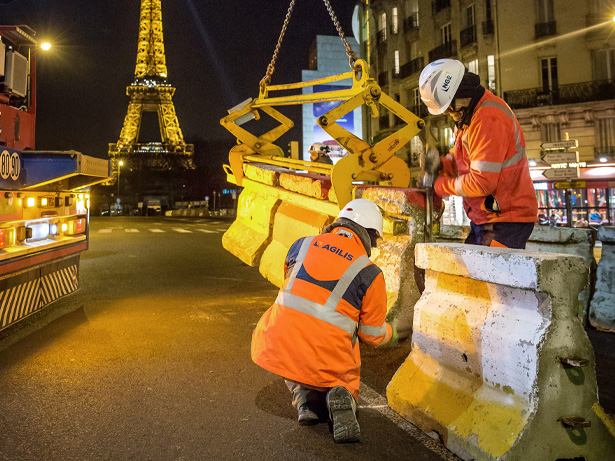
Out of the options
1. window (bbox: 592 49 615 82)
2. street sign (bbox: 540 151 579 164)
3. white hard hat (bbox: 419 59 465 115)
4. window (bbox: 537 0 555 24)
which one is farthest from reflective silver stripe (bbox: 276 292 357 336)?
window (bbox: 537 0 555 24)

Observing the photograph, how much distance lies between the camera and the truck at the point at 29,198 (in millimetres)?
4934

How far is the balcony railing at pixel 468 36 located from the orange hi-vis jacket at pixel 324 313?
29.1 metres

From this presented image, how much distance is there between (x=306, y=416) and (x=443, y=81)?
2.45 m

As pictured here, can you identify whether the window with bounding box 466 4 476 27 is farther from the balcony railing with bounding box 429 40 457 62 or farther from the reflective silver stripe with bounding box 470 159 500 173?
the reflective silver stripe with bounding box 470 159 500 173

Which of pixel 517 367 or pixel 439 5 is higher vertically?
pixel 439 5

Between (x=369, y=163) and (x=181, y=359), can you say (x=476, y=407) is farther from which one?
(x=369, y=163)

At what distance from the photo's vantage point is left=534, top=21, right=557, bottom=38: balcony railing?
25547 millimetres

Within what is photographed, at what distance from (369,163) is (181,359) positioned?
2683 millimetres

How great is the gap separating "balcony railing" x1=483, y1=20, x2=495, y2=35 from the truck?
26.4m

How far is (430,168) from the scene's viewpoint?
375 centimetres

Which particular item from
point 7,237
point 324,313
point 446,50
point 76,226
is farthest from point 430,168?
point 446,50

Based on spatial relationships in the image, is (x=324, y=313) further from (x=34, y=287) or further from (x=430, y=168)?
(x=34, y=287)

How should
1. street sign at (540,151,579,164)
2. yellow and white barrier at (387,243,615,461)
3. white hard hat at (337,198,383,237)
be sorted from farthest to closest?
street sign at (540,151,579,164)
white hard hat at (337,198,383,237)
yellow and white barrier at (387,243,615,461)

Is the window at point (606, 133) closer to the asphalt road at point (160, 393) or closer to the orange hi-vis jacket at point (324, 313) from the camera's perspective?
the asphalt road at point (160, 393)
